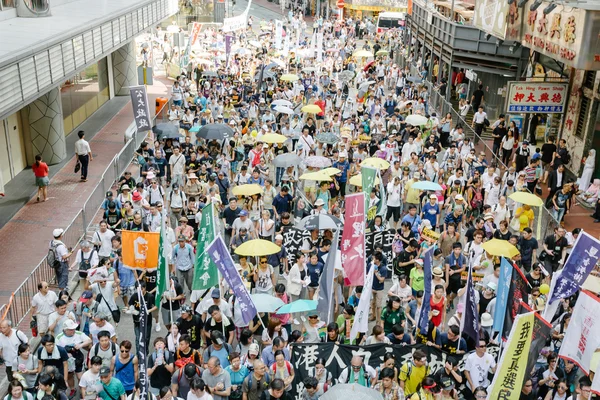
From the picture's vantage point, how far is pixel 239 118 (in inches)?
959

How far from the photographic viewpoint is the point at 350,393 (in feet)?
25.4

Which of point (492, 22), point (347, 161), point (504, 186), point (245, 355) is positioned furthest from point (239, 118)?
point (245, 355)

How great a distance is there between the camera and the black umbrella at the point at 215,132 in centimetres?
1894

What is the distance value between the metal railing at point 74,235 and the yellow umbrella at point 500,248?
25.7 feet

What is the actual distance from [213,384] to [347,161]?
391 inches

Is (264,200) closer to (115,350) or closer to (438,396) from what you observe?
(115,350)

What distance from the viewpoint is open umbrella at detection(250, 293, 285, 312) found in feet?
34.3

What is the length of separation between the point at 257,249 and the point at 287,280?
0.73m

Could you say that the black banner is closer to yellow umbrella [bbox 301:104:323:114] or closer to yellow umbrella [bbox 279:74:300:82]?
yellow umbrella [bbox 301:104:323:114]

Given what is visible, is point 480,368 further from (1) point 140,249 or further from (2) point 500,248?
(1) point 140,249

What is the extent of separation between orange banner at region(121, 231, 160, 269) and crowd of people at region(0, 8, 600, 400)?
238 mm

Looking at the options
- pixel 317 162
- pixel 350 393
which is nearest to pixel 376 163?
pixel 317 162

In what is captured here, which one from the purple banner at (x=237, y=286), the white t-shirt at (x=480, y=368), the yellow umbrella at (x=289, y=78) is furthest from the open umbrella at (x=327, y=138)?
the white t-shirt at (x=480, y=368)

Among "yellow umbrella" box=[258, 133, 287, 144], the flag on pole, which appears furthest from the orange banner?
"yellow umbrella" box=[258, 133, 287, 144]
